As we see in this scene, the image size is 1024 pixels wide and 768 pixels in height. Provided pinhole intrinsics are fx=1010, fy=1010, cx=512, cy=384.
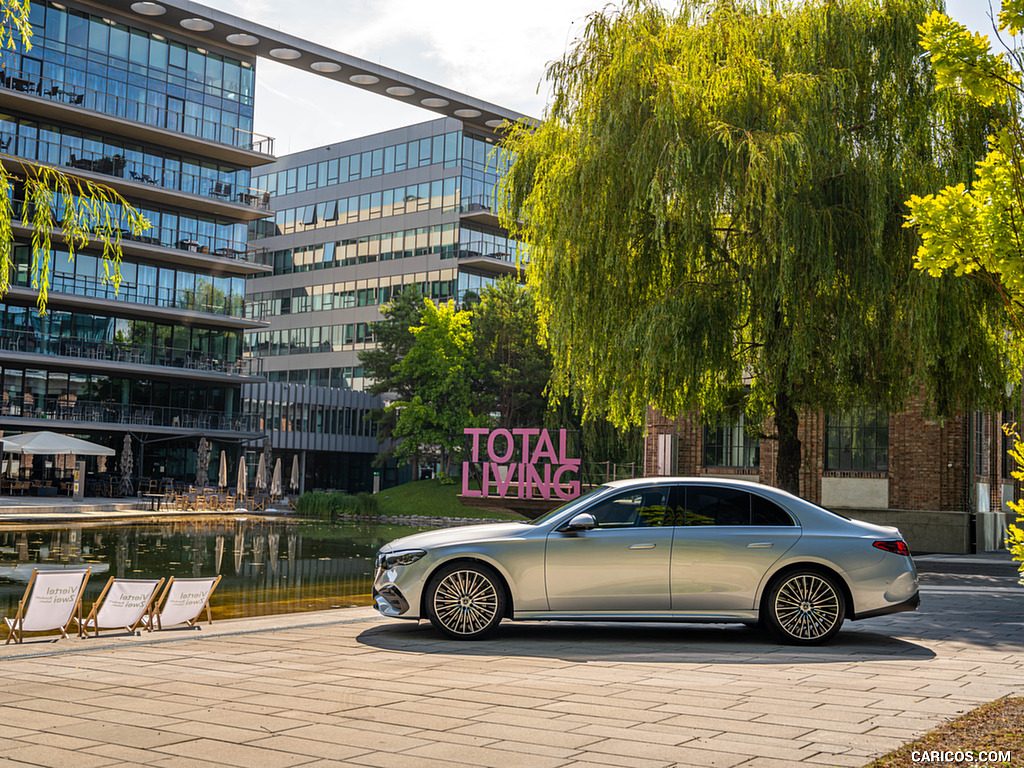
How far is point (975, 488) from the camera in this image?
28.7 m

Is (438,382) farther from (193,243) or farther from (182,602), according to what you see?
(182,602)

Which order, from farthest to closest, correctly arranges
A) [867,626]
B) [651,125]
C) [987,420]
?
[987,420] → [651,125] → [867,626]

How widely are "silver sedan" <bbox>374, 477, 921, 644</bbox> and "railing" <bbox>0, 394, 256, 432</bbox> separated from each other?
151 feet

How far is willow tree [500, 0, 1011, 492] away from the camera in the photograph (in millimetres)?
17375

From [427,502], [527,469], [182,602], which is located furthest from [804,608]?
[427,502]

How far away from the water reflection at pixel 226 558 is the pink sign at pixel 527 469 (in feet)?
12.3

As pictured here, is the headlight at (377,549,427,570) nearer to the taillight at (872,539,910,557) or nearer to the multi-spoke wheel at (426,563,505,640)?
the multi-spoke wheel at (426,563,505,640)

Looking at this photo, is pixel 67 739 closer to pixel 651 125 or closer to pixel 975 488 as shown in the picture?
pixel 651 125

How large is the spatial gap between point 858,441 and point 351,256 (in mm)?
54115

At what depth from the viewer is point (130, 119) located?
172 feet

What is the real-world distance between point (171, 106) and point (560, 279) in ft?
139

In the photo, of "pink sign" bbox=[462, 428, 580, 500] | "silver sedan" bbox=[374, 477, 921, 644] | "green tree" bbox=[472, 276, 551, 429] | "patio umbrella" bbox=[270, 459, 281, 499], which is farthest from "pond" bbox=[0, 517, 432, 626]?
"green tree" bbox=[472, 276, 551, 429]

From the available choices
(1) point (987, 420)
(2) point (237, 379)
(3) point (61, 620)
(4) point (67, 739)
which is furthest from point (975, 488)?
(2) point (237, 379)

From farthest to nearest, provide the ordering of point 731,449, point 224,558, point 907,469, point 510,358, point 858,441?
1. point 510,358
2. point 731,449
3. point 858,441
4. point 907,469
5. point 224,558
